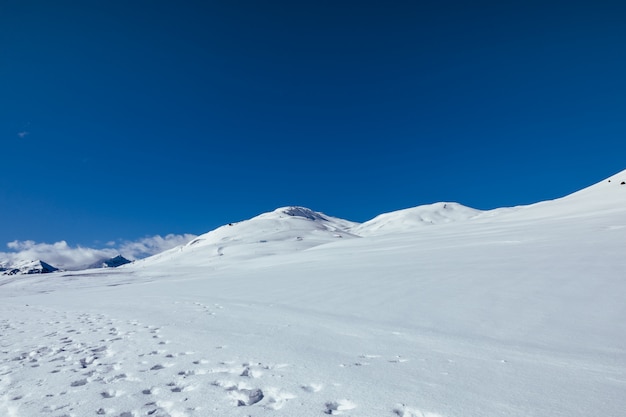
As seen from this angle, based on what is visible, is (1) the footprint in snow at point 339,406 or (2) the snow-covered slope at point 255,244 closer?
(1) the footprint in snow at point 339,406

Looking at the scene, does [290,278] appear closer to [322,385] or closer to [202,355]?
[202,355]

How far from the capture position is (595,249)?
13.7 metres

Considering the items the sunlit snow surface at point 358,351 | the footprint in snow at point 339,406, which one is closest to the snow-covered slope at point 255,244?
the sunlit snow surface at point 358,351

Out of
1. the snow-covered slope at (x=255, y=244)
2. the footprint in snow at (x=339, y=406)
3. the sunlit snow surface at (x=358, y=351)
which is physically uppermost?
the snow-covered slope at (x=255, y=244)

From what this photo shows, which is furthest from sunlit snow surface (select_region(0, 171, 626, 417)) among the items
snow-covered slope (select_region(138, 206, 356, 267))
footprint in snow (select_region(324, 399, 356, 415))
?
snow-covered slope (select_region(138, 206, 356, 267))

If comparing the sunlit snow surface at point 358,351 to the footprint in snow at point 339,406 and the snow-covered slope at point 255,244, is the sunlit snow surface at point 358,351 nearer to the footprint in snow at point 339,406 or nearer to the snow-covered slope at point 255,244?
the footprint in snow at point 339,406

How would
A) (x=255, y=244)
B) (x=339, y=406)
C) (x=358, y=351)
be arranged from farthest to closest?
(x=255, y=244) → (x=358, y=351) → (x=339, y=406)

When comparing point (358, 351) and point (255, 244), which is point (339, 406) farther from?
point (255, 244)

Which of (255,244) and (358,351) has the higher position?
(255,244)

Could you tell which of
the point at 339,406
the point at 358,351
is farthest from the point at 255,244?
the point at 339,406

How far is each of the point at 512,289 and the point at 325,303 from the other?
222 inches

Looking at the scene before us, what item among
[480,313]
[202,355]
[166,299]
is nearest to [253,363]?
[202,355]

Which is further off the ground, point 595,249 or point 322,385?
point 595,249

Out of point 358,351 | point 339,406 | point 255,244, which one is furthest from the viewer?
point 255,244
